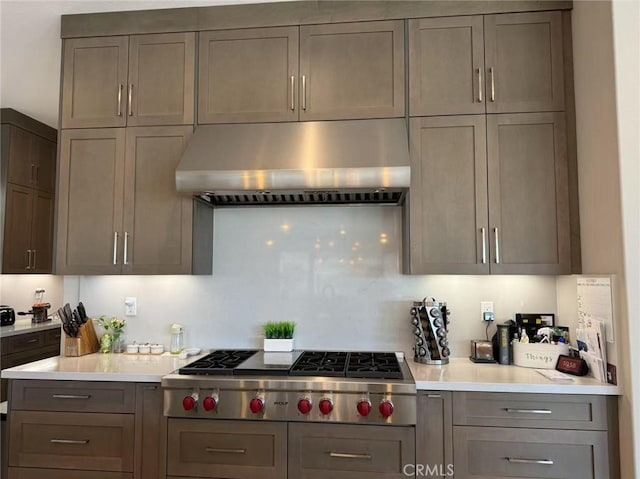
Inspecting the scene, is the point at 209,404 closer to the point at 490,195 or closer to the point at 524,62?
the point at 490,195

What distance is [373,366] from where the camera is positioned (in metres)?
2.09

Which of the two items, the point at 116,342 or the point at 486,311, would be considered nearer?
the point at 486,311

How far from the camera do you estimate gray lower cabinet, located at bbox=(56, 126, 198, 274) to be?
2.41m

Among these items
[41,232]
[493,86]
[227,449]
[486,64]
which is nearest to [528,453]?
[227,449]

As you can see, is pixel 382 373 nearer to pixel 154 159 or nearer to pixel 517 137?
pixel 517 137

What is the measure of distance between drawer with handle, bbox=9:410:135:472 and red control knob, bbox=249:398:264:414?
2.04 feet

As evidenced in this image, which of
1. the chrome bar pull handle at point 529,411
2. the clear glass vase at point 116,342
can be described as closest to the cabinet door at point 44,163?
the clear glass vase at point 116,342

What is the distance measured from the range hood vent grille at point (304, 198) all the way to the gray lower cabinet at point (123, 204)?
0.24 metres

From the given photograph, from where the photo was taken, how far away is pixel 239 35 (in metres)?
2.43

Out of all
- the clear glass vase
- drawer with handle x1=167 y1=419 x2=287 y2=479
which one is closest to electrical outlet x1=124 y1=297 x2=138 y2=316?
the clear glass vase

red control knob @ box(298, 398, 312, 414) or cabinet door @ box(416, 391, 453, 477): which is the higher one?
red control knob @ box(298, 398, 312, 414)

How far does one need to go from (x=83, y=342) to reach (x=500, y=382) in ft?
7.71

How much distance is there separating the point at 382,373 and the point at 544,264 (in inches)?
40.9

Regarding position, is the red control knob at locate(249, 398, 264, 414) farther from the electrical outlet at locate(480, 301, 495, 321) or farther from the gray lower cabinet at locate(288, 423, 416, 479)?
the electrical outlet at locate(480, 301, 495, 321)
